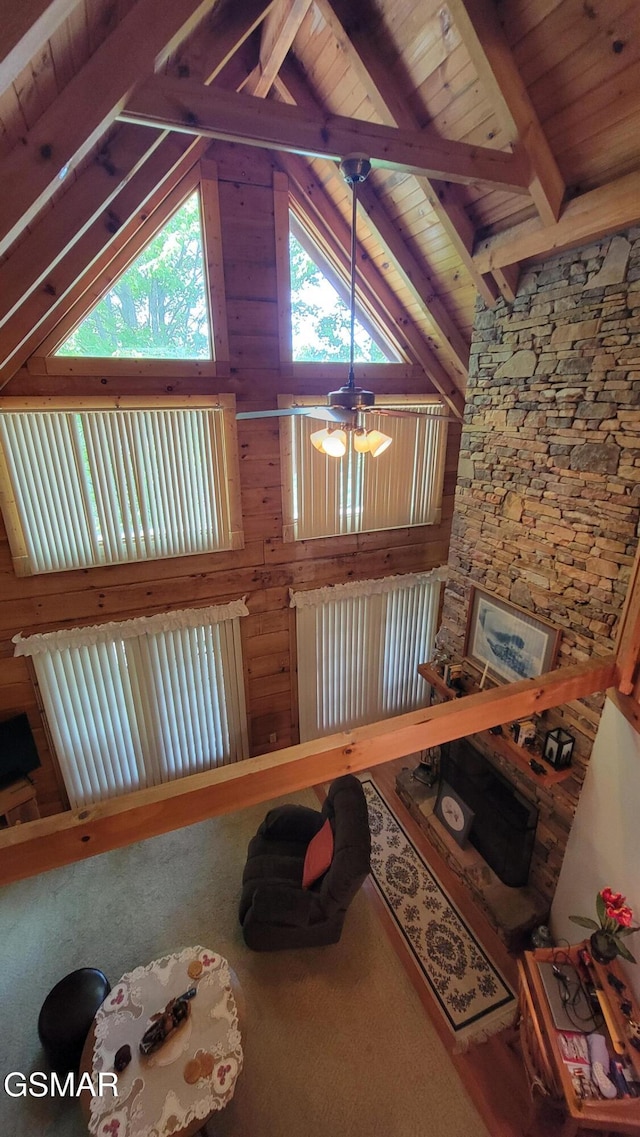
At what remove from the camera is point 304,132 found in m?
2.10

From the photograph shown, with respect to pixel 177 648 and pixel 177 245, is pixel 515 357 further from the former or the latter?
pixel 177 648

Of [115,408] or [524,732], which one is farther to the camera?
[115,408]

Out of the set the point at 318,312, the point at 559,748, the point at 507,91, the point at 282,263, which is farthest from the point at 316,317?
the point at 559,748

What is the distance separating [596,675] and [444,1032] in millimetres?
2597

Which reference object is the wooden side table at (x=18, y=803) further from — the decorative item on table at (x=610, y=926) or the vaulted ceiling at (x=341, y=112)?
the decorative item on table at (x=610, y=926)

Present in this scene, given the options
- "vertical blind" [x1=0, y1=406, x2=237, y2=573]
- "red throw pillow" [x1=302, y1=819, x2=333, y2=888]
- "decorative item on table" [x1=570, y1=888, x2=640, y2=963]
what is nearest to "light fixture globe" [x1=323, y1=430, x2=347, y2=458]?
"vertical blind" [x1=0, y1=406, x2=237, y2=573]

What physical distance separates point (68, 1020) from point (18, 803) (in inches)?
65.3

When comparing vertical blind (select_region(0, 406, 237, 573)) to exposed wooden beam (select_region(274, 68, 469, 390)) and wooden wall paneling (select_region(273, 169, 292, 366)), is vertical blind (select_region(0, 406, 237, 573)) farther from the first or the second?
exposed wooden beam (select_region(274, 68, 469, 390))

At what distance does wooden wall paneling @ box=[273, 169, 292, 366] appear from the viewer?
377 centimetres

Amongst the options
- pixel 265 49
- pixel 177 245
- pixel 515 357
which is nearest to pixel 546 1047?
pixel 515 357

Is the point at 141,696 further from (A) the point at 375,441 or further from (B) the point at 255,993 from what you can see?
(A) the point at 375,441

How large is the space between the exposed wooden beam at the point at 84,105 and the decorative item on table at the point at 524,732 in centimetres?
403

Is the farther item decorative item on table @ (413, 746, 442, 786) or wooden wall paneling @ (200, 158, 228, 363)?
decorative item on table @ (413, 746, 442, 786)

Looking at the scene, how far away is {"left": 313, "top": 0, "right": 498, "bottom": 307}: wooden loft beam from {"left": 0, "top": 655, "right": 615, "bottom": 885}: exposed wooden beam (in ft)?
9.74
